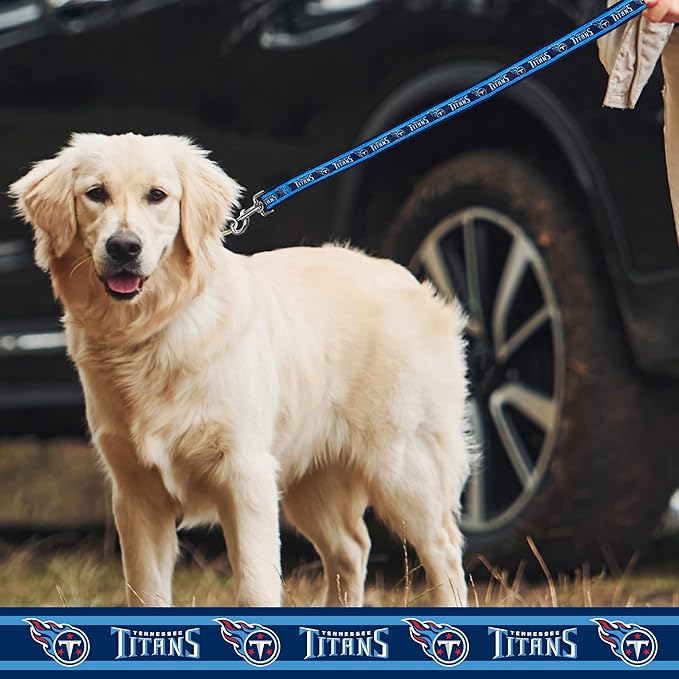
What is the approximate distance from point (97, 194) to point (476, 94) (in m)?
0.89

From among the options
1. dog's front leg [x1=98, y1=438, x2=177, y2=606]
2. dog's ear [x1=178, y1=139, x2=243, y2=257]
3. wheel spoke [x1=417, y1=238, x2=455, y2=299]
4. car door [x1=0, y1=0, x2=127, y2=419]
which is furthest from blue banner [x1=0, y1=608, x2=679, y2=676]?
car door [x1=0, y1=0, x2=127, y2=419]

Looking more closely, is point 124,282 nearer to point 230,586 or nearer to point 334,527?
point 334,527

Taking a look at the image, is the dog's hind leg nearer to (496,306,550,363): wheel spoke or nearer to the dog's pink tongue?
(496,306,550,363): wheel spoke

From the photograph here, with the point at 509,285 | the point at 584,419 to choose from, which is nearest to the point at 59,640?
the point at 584,419

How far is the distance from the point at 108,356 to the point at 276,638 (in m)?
1.02

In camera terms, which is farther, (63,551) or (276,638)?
(63,551)

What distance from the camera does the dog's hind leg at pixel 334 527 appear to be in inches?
176

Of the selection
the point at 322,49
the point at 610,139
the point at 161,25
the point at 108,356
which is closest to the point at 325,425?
the point at 108,356

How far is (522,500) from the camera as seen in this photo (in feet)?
15.6

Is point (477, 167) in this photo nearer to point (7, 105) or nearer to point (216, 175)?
point (216, 175)

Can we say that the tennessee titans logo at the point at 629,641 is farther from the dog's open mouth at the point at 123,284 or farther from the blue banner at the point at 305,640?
the dog's open mouth at the point at 123,284

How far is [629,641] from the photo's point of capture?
9.11 feet

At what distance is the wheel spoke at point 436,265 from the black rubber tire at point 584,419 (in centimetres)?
18

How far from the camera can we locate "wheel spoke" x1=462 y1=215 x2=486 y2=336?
4.79 m
